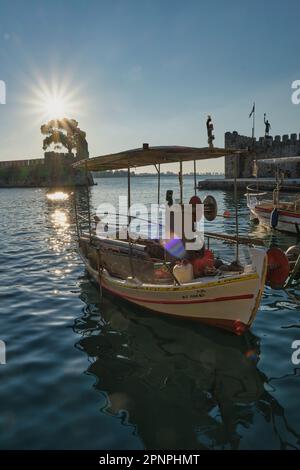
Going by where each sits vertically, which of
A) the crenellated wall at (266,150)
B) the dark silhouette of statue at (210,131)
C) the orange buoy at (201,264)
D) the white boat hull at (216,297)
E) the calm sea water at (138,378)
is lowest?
the calm sea water at (138,378)

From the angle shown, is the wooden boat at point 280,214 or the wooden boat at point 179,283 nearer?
the wooden boat at point 179,283

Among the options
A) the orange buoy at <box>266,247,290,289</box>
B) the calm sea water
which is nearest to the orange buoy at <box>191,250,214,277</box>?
the calm sea water

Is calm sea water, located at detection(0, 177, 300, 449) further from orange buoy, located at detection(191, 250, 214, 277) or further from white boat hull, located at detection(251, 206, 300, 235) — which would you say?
white boat hull, located at detection(251, 206, 300, 235)

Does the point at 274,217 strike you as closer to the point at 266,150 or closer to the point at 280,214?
the point at 280,214

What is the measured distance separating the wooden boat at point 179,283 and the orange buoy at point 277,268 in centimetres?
72

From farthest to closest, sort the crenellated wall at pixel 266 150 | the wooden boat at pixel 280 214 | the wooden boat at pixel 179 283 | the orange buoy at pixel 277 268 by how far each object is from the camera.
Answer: the crenellated wall at pixel 266 150 → the wooden boat at pixel 280 214 → the orange buoy at pixel 277 268 → the wooden boat at pixel 179 283

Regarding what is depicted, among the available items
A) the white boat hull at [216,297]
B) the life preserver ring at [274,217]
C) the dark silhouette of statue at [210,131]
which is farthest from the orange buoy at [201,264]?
the life preserver ring at [274,217]

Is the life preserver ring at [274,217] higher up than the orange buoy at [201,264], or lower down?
higher up

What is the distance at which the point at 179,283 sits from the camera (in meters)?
9.02

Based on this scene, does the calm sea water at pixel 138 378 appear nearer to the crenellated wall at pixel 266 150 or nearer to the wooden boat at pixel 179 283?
the wooden boat at pixel 179 283

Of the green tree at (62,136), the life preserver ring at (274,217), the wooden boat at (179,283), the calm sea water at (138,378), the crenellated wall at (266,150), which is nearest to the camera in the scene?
the calm sea water at (138,378)

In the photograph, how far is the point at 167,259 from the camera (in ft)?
33.6

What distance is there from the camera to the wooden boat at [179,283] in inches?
313

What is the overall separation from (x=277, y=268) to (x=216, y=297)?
68.4 inches
